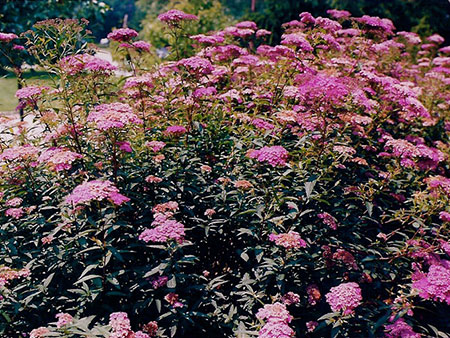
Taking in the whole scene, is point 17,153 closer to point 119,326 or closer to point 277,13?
point 119,326

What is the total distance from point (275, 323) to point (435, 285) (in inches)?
44.3

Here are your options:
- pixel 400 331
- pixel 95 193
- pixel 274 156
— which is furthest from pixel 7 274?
pixel 400 331

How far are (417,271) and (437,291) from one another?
0.45 meters

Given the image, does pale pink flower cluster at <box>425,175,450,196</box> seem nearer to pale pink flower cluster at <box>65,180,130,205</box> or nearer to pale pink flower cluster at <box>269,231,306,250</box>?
pale pink flower cluster at <box>269,231,306,250</box>

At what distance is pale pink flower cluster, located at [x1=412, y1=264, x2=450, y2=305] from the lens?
2367 millimetres

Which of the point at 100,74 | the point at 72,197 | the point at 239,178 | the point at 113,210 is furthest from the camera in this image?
the point at 100,74

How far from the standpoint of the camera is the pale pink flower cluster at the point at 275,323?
1974mm

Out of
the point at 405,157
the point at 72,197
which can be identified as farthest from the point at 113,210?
the point at 405,157

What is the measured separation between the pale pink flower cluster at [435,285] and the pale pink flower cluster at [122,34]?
310 cm

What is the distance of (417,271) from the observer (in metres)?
2.82

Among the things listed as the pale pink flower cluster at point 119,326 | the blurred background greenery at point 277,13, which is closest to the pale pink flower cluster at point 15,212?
the pale pink flower cluster at point 119,326

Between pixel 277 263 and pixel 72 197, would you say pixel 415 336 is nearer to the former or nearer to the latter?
pixel 277 263

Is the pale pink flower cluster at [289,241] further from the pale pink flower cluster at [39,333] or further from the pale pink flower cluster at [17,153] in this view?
the pale pink flower cluster at [17,153]

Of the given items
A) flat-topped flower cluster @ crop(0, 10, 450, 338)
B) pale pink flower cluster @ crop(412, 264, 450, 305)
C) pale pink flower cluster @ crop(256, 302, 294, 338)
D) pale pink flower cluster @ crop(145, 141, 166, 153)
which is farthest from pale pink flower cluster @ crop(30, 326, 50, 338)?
pale pink flower cluster @ crop(412, 264, 450, 305)
